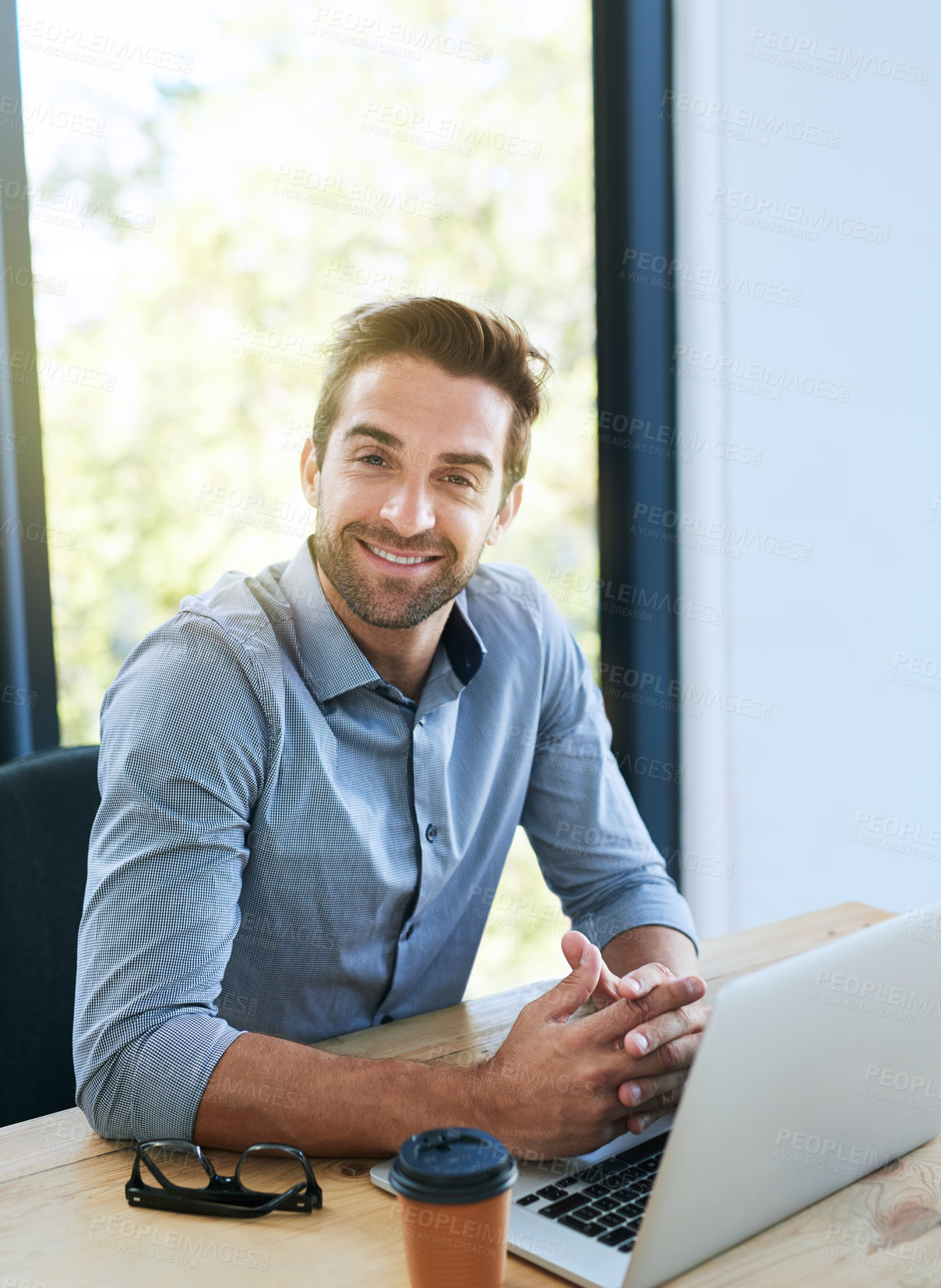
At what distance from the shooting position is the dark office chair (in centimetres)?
131

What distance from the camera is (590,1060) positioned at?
0.97 m

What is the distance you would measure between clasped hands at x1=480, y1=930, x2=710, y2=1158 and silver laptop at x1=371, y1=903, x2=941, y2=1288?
0.10 feet

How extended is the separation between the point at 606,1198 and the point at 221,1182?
0.31m

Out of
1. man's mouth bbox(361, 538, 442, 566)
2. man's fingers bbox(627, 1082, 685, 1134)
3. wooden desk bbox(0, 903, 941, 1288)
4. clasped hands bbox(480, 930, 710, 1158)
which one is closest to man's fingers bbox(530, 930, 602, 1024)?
clasped hands bbox(480, 930, 710, 1158)

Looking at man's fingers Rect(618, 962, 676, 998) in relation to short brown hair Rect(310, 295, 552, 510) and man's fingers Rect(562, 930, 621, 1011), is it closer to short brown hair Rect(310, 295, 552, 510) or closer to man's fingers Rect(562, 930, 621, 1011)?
man's fingers Rect(562, 930, 621, 1011)

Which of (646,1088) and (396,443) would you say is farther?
(396,443)

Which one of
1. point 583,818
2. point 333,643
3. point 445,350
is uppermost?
point 445,350

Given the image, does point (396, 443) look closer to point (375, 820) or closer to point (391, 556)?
point (391, 556)

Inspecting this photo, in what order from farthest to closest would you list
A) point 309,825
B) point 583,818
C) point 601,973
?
point 583,818 < point 309,825 < point 601,973

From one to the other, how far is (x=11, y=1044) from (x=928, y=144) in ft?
6.14

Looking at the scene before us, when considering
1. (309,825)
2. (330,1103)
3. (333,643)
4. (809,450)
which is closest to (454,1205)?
(330,1103)

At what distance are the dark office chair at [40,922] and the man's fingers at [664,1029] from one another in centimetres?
74

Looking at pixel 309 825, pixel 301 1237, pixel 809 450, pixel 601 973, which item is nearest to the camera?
pixel 301 1237

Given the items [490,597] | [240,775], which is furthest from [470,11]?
[240,775]
